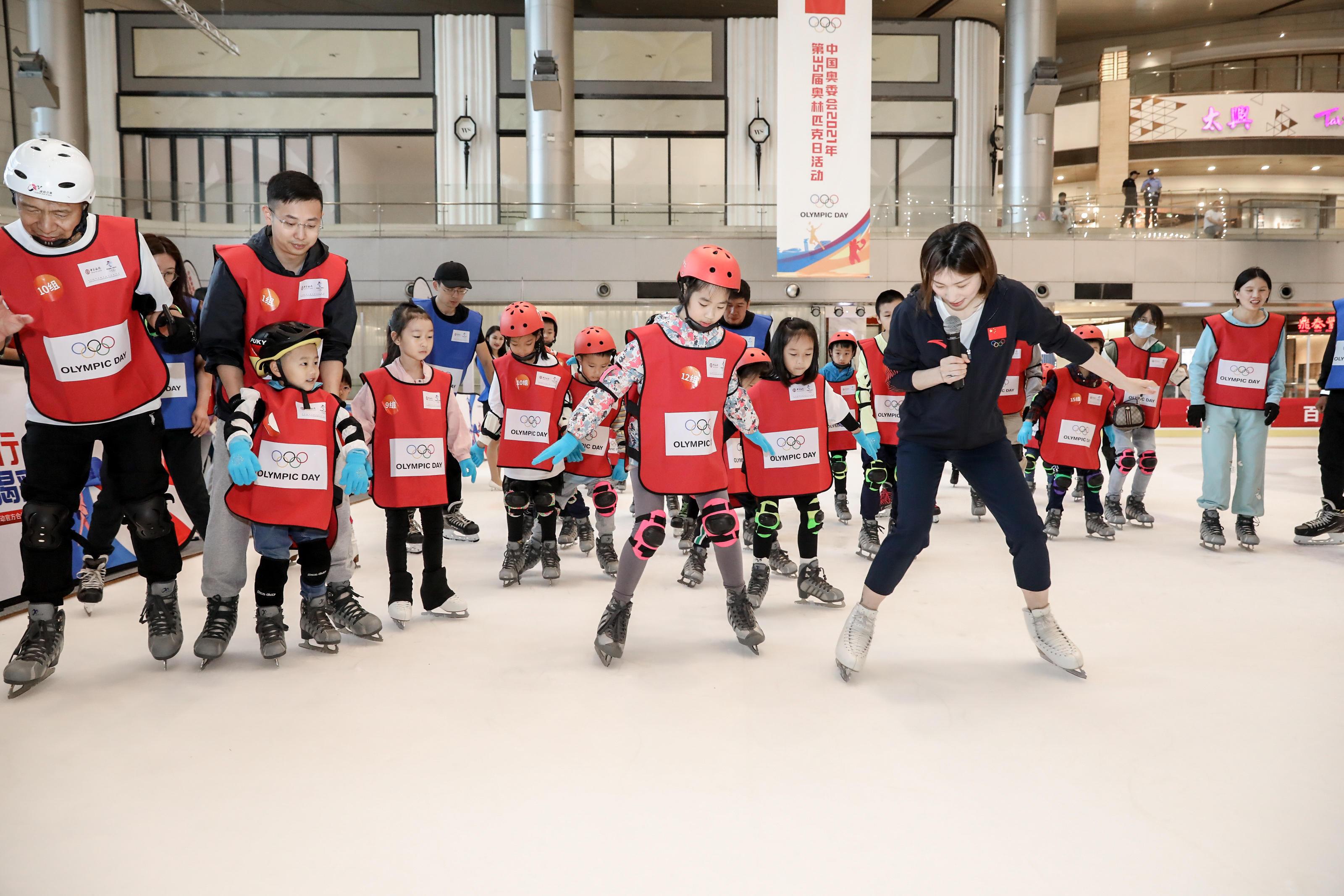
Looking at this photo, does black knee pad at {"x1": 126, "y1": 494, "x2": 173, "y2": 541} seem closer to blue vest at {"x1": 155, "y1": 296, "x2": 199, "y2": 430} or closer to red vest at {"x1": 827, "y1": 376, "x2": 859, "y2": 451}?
blue vest at {"x1": 155, "y1": 296, "x2": 199, "y2": 430}

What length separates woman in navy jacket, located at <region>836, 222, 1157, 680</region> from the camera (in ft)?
8.84

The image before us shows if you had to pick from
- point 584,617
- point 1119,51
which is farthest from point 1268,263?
point 584,617

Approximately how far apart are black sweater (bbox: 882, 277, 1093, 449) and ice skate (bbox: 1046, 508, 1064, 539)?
317cm

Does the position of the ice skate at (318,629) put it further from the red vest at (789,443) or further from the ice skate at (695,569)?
the red vest at (789,443)

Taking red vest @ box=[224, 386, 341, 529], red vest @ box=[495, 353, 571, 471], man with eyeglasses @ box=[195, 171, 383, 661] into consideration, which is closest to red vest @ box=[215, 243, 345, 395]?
man with eyeglasses @ box=[195, 171, 383, 661]

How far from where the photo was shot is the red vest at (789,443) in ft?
12.8

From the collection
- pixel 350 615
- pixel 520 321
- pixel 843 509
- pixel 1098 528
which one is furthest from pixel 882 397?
pixel 350 615

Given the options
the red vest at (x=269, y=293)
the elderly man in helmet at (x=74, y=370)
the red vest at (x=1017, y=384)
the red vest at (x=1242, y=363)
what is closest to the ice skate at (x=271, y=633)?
the elderly man in helmet at (x=74, y=370)

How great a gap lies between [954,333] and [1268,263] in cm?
1627

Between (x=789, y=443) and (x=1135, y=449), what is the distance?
3450mm

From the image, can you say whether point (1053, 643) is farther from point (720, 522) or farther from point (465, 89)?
point (465, 89)

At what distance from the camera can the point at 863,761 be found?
7.20 feet

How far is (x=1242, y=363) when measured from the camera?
5.05 m

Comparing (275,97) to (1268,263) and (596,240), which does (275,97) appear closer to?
(596,240)
